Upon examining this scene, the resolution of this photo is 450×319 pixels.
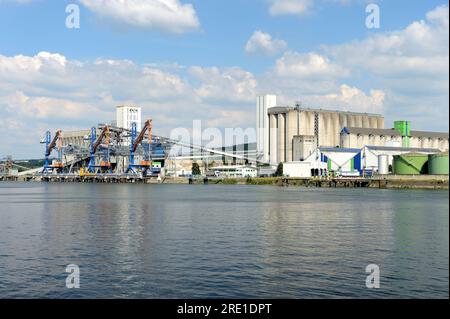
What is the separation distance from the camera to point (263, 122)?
135125 mm

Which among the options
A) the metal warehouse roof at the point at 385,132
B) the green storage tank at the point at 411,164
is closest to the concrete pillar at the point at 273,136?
the metal warehouse roof at the point at 385,132

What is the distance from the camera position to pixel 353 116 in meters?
137

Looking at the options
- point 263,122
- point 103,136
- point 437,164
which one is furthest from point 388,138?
point 103,136

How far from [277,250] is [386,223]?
10647mm

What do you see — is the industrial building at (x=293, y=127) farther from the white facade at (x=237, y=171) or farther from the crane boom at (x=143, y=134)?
the crane boom at (x=143, y=134)

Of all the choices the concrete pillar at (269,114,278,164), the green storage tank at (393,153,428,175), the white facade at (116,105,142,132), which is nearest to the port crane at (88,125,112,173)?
the white facade at (116,105,142,132)

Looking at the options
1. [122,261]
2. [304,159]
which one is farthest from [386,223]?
[304,159]

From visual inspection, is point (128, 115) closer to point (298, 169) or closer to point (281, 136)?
point (281, 136)

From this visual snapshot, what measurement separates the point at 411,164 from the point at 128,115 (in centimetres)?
9832

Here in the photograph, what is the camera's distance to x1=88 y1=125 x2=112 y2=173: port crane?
12758cm

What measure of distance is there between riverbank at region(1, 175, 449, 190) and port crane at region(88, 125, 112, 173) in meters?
2.37

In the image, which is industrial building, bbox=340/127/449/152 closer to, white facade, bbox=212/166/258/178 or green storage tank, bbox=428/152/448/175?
white facade, bbox=212/166/258/178

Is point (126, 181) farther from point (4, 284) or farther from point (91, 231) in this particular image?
point (4, 284)

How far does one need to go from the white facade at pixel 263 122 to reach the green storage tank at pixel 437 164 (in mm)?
55740
